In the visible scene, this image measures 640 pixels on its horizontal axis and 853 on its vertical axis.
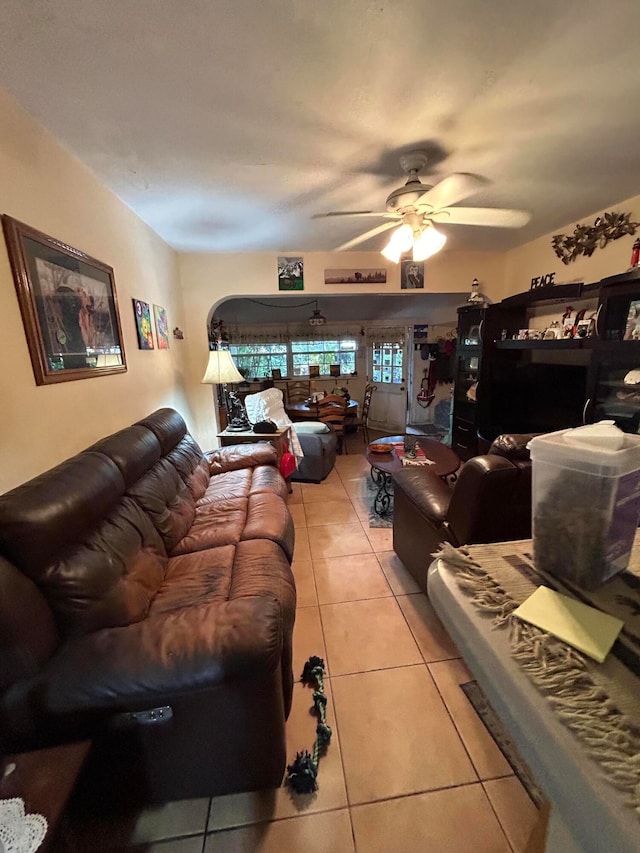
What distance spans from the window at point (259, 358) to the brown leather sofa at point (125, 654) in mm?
5654

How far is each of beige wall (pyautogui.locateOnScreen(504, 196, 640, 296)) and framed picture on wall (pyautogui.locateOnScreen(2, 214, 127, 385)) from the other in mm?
3473

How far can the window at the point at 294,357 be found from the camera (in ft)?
22.7

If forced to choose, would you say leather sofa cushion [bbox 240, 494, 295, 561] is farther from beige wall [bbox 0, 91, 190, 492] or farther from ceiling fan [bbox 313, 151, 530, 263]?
ceiling fan [bbox 313, 151, 530, 263]

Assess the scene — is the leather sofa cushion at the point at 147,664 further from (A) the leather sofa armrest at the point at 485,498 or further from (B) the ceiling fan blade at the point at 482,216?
(B) the ceiling fan blade at the point at 482,216

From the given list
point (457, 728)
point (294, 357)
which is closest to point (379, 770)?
point (457, 728)

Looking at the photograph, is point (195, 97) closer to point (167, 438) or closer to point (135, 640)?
point (167, 438)

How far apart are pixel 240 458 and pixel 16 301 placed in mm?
1767

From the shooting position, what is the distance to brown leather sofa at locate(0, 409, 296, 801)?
3.09 feet

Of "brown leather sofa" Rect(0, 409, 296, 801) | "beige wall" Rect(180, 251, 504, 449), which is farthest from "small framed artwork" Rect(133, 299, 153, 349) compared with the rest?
"brown leather sofa" Rect(0, 409, 296, 801)

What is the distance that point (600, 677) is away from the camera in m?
0.49

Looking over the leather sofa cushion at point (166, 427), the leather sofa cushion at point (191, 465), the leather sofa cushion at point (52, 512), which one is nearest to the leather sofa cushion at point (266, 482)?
the leather sofa cushion at point (191, 465)

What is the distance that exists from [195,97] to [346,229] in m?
1.72

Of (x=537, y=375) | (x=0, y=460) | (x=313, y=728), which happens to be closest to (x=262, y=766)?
(x=313, y=728)

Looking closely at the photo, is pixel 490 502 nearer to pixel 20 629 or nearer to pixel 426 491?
pixel 426 491
